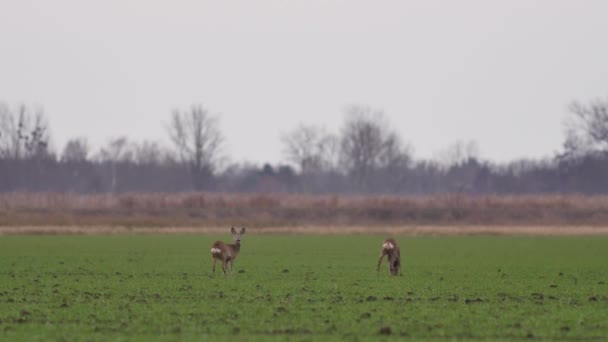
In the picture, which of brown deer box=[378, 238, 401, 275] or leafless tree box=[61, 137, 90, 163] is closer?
brown deer box=[378, 238, 401, 275]

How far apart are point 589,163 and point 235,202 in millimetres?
74092

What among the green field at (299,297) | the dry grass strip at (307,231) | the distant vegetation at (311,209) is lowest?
the green field at (299,297)

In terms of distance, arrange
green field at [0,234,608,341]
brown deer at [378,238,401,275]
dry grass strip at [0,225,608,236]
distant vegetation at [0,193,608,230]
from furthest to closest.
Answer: distant vegetation at [0,193,608,230] < dry grass strip at [0,225,608,236] < brown deer at [378,238,401,275] < green field at [0,234,608,341]

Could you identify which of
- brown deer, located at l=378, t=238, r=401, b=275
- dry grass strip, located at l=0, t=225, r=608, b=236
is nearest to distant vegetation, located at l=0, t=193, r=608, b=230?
dry grass strip, located at l=0, t=225, r=608, b=236

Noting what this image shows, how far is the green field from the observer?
1667 centimetres

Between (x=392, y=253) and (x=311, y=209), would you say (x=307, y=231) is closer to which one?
(x=311, y=209)

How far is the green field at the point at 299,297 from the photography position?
54.7ft

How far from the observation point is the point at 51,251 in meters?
45.0

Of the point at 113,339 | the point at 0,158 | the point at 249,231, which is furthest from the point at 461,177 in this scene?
the point at 113,339

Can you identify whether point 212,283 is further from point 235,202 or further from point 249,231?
point 235,202

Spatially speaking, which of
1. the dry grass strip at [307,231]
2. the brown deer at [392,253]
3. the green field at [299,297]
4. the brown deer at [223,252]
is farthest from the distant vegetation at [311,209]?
the brown deer at [392,253]

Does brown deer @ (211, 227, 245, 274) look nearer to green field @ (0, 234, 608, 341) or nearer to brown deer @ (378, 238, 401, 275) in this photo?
green field @ (0, 234, 608, 341)

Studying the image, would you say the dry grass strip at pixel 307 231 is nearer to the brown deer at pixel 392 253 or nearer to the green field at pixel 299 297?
the green field at pixel 299 297

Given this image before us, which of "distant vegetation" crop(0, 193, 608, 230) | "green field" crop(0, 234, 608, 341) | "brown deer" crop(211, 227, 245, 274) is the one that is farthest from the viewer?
"distant vegetation" crop(0, 193, 608, 230)
